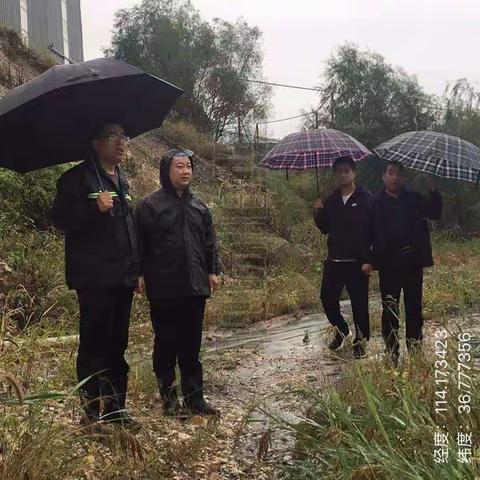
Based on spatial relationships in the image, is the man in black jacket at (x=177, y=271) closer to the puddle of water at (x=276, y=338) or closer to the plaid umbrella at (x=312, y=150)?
the plaid umbrella at (x=312, y=150)

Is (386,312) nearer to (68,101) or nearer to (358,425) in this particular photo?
(358,425)

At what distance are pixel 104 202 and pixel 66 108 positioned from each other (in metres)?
0.52

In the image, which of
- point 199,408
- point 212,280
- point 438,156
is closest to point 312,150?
point 438,156

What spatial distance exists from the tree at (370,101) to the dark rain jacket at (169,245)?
15954 millimetres

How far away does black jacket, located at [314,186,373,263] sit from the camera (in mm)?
4742

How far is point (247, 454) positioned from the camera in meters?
3.26

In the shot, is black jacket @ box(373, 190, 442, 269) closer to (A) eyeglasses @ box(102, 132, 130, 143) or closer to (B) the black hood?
(B) the black hood

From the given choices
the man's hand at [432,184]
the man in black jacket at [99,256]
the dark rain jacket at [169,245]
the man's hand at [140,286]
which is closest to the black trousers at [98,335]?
the man in black jacket at [99,256]

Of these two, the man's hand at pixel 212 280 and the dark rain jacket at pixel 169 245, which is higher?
the dark rain jacket at pixel 169 245

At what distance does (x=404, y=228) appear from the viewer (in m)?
4.43

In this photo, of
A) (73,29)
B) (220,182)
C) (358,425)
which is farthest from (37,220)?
(73,29)

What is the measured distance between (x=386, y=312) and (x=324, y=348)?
1245mm

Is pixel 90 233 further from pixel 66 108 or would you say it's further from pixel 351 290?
pixel 351 290

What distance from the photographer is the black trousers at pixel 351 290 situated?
486cm
